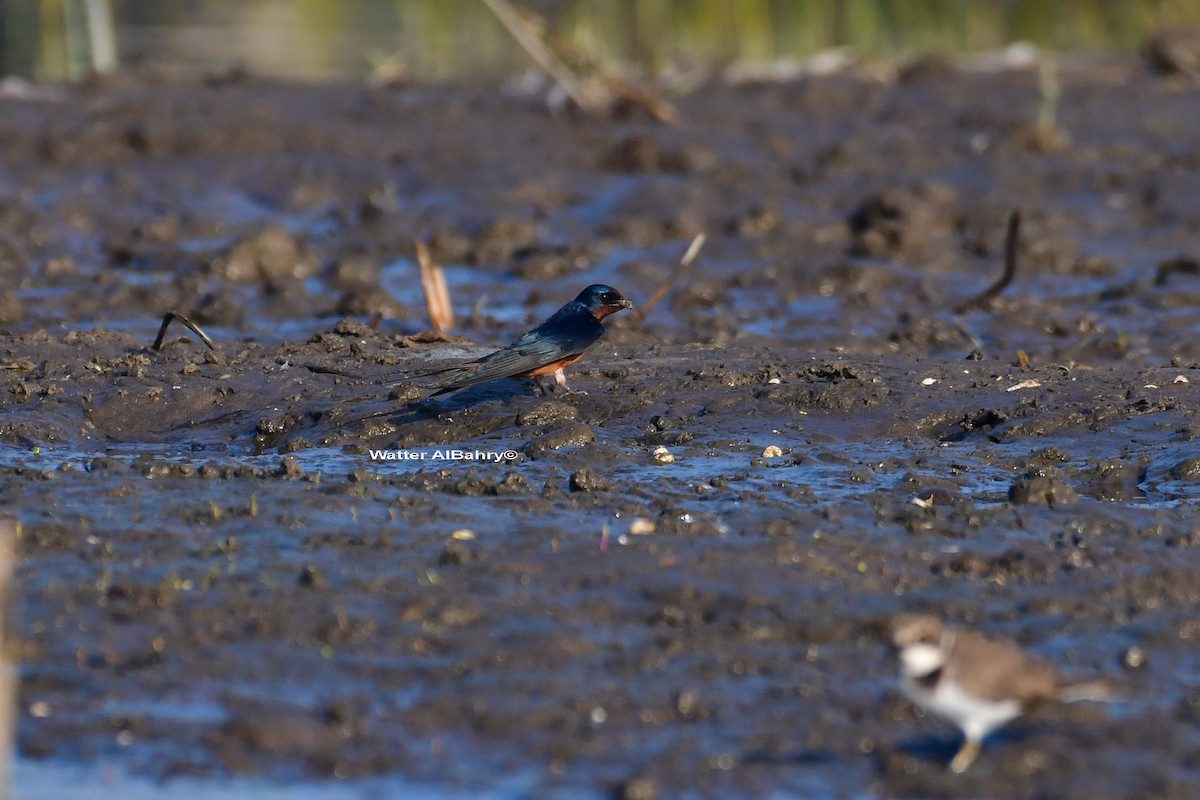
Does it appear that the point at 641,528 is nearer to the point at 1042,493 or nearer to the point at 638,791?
the point at 1042,493

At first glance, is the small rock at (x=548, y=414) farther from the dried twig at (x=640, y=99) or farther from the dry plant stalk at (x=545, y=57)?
the dried twig at (x=640, y=99)

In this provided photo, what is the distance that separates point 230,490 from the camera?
21.4 ft

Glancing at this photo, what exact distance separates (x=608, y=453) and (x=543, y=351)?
57 centimetres

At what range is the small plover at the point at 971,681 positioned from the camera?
4.23 meters

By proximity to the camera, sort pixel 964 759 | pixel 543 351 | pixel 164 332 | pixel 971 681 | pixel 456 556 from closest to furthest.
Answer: pixel 971 681, pixel 964 759, pixel 456 556, pixel 543 351, pixel 164 332

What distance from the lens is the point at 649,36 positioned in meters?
20.1

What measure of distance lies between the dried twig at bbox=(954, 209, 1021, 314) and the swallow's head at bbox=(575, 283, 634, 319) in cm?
289

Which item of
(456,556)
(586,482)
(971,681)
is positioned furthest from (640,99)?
(971,681)

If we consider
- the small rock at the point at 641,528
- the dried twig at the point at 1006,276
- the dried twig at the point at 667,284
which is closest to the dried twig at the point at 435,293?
the dried twig at the point at 667,284

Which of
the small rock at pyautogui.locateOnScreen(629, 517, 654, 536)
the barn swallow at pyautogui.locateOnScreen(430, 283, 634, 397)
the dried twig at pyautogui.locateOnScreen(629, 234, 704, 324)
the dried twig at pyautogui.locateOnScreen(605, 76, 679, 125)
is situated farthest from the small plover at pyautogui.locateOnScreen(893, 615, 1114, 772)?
the dried twig at pyautogui.locateOnScreen(605, 76, 679, 125)

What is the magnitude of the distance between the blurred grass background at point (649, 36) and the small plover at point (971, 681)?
12.6 meters

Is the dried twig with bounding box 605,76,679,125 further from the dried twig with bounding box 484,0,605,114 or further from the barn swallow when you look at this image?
the barn swallow

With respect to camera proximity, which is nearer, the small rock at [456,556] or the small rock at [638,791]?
the small rock at [638,791]

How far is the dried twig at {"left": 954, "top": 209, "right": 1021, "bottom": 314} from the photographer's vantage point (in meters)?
9.74
